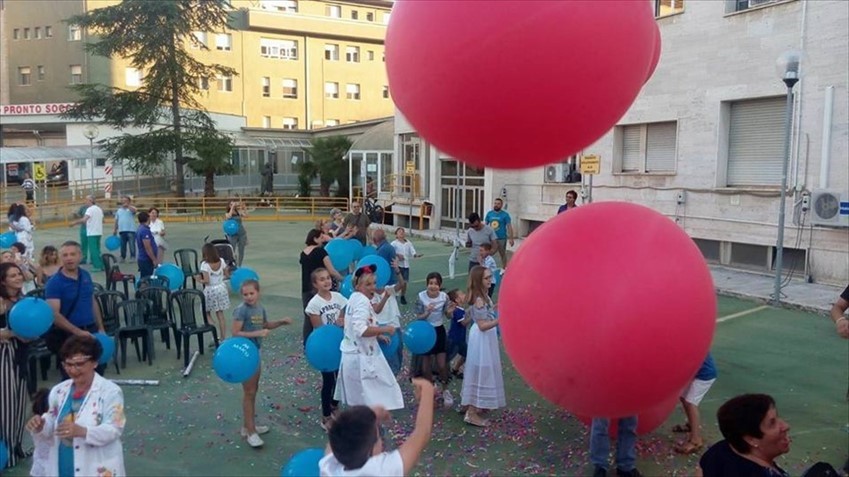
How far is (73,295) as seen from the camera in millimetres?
5910

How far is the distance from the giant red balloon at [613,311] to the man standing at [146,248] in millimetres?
10100

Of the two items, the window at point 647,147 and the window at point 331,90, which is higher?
A: the window at point 331,90

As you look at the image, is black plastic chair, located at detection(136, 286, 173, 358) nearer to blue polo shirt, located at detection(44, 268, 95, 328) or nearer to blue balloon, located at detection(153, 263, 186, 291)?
blue balloon, located at detection(153, 263, 186, 291)

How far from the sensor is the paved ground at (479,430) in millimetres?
5391

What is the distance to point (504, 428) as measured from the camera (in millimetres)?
6105

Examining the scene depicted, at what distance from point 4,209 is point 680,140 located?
945 inches

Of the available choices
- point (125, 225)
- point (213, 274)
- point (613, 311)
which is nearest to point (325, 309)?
point (213, 274)

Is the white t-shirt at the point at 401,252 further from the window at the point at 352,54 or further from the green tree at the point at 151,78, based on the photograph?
the window at the point at 352,54

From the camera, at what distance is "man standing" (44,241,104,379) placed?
5832 mm

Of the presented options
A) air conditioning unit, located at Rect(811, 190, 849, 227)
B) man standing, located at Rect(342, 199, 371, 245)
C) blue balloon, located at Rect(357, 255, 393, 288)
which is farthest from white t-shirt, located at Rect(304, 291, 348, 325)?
air conditioning unit, located at Rect(811, 190, 849, 227)

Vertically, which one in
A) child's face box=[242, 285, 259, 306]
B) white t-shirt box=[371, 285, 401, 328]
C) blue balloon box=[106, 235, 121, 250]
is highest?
child's face box=[242, 285, 259, 306]

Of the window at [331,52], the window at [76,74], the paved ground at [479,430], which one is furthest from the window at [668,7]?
the window at [76,74]

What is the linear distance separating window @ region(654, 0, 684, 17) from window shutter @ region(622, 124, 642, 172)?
9.09 feet

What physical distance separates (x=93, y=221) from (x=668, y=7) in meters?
14.3
